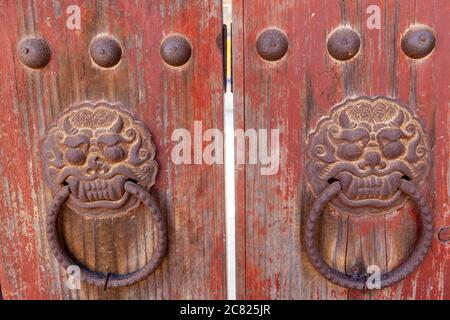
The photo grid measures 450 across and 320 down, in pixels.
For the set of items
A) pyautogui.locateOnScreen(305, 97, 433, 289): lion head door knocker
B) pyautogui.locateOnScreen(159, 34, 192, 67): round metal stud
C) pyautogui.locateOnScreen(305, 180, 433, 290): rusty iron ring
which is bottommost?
pyautogui.locateOnScreen(305, 180, 433, 290): rusty iron ring

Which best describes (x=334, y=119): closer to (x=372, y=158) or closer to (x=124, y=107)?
(x=372, y=158)

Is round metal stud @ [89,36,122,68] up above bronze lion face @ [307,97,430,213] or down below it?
above

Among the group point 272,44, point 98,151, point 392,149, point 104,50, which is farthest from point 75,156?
point 392,149

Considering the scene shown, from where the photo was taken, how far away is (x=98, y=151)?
0.58 meters

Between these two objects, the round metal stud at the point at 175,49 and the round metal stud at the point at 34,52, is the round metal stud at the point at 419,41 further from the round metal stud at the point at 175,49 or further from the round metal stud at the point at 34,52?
the round metal stud at the point at 34,52

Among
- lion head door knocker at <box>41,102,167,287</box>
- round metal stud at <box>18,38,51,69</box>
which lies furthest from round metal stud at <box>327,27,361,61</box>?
round metal stud at <box>18,38,51,69</box>

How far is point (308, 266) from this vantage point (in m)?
0.63

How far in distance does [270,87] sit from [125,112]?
197 mm

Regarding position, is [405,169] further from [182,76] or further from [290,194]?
[182,76]

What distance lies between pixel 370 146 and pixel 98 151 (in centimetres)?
36

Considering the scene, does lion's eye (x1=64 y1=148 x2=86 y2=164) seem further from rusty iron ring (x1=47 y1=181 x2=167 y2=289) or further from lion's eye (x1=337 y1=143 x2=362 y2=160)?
lion's eye (x1=337 y1=143 x2=362 y2=160)

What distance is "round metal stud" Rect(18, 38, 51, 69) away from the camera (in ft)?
1.84

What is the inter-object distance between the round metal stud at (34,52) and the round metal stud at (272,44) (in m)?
0.28

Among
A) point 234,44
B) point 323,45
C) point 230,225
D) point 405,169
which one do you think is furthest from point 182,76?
point 230,225
